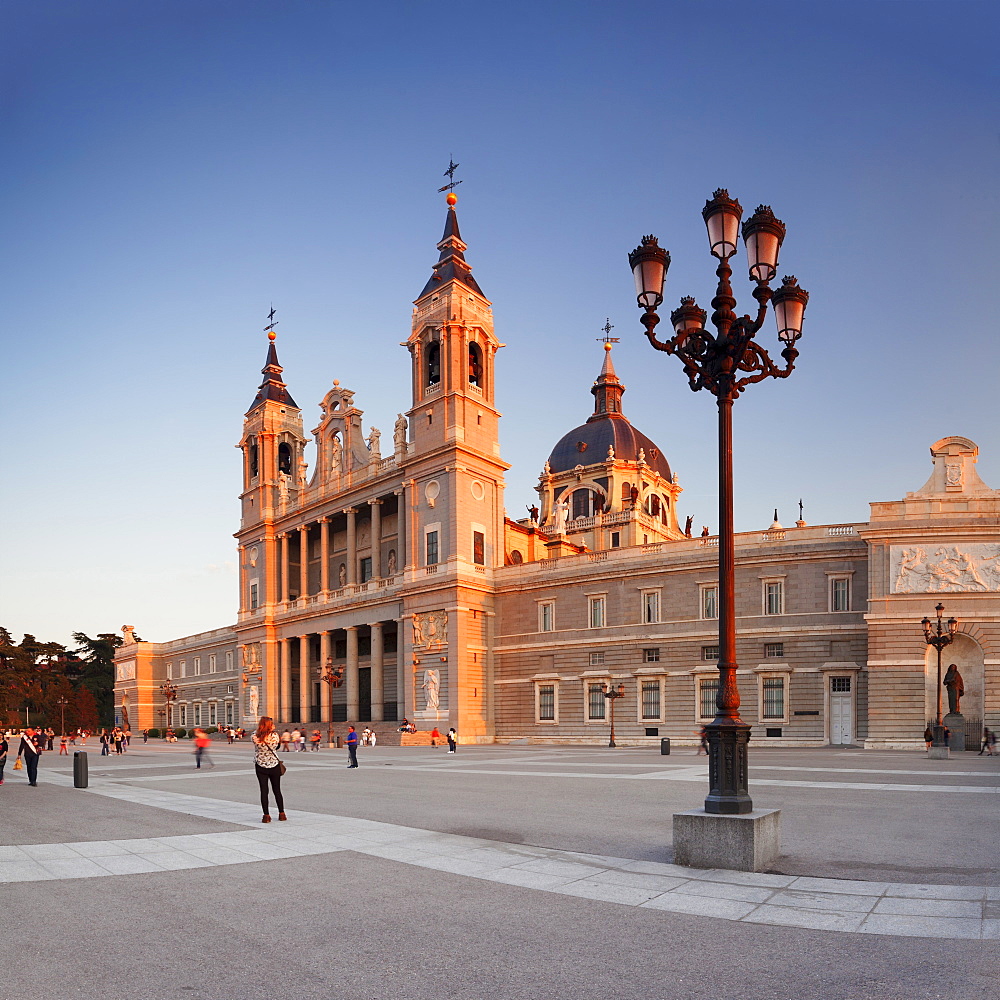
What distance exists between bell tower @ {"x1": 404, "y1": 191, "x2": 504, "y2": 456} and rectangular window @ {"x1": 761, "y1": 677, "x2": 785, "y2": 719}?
22.8 metres

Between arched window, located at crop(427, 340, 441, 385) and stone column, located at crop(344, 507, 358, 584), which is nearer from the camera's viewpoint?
arched window, located at crop(427, 340, 441, 385)

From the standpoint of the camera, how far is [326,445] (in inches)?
2842

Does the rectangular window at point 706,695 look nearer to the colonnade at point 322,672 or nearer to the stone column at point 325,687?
the colonnade at point 322,672

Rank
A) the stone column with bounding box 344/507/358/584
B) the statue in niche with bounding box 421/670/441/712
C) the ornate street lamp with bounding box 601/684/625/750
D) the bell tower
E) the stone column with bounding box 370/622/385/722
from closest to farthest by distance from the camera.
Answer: the ornate street lamp with bounding box 601/684/625/750 < the statue in niche with bounding box 421/670/441/712 < the bell tower < the stone column with bounding box 370/622/385/722 < the stone column with bounding box 344/507/358/584

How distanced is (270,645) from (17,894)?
Result: 66.6m

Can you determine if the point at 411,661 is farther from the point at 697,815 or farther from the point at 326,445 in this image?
the point at 697,815

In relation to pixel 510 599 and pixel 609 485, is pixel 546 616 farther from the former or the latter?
pixel 609 485

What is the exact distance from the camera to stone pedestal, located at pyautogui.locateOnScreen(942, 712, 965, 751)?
3725cm

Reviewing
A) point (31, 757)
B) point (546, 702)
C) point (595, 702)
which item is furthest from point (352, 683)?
point (31, 757)

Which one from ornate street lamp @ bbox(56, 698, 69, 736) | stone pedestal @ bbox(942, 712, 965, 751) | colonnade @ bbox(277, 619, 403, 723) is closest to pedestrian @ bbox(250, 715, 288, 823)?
stone pedestal @ bbox(942, 712, 965, 751)

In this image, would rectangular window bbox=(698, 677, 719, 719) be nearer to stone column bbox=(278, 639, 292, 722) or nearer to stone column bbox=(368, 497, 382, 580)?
stone column bbox=(368, 497, 382, 580)

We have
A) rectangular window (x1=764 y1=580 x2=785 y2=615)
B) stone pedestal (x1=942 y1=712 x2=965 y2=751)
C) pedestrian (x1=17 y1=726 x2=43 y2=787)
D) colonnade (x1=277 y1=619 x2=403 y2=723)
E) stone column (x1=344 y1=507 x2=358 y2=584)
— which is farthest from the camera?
stone column (x1=344 y1=507 x2=358 y2=584)

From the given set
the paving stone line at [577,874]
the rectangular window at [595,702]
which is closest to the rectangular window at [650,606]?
the rectangular window at [595,702]

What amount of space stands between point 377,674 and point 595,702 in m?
16.5
